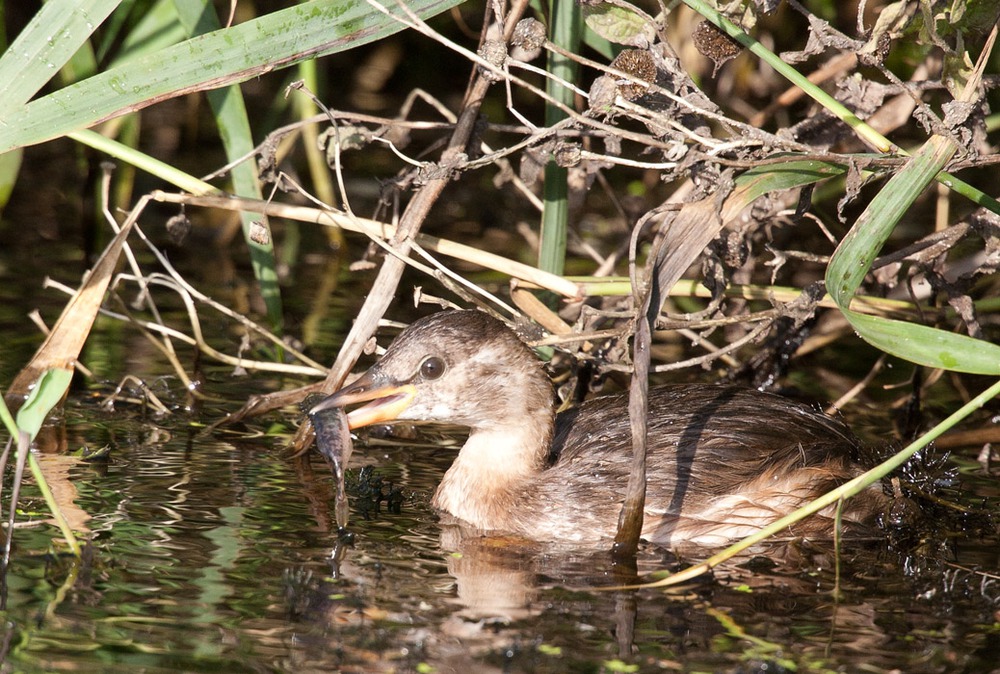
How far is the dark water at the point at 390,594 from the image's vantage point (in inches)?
A: 137

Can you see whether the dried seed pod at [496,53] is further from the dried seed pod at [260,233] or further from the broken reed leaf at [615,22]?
the dried seed pod at [260,233]

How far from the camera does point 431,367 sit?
4.77 metres

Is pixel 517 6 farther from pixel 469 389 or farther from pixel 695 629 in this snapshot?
pixel 695 629

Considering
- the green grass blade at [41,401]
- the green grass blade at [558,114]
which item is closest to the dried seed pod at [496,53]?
the green grass blade at [558,114]

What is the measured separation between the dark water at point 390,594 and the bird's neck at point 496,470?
13 centimetres

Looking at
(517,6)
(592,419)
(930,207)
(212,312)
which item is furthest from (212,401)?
(930,207)

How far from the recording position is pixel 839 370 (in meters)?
6.79

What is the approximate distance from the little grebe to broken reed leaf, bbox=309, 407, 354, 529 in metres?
0.04

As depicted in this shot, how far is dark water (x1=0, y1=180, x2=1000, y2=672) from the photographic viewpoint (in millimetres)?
3480

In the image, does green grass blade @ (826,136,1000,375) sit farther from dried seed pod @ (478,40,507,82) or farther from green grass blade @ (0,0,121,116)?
green grass blade @ (0,0,121,116)

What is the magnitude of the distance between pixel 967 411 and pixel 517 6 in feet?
7.12

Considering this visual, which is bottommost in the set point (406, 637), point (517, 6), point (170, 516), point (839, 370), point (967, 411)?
point (406, 637)

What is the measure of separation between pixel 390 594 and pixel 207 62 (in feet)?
5.57

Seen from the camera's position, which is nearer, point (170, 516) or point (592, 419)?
point (170, 516)
